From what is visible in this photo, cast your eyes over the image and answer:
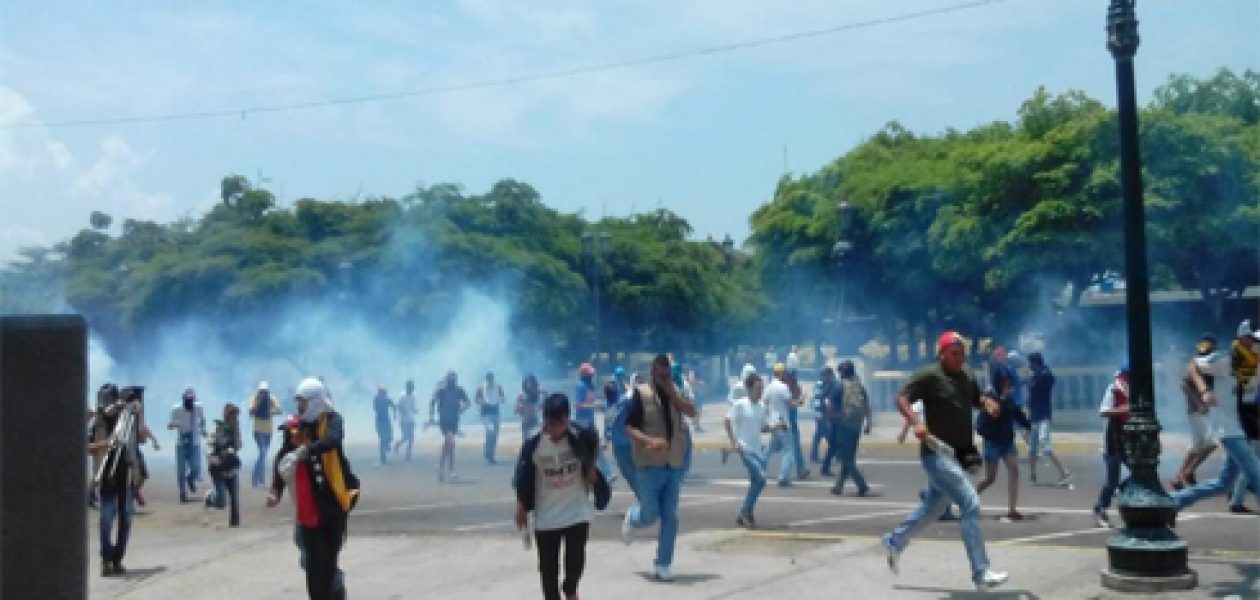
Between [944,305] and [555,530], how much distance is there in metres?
36.0

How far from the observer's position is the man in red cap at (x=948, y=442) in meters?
8.97

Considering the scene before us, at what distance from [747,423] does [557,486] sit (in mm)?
5635

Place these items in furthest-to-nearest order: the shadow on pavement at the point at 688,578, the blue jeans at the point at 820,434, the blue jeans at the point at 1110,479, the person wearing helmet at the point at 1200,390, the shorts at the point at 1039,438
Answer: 1. the blue jeans at the point at 820,434
2. the shorts at the point at 1039,438
3. the blue jeans at the point at 1110,479
4. the person wearing helmet at the point at 1200,390
5. the shadow on pavement at the point at 688,578

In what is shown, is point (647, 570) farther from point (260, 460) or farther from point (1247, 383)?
point (260, 460)

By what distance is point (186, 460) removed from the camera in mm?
20266

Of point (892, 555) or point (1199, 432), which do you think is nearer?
point (892, 555)

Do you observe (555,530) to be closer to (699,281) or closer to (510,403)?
(510,403)

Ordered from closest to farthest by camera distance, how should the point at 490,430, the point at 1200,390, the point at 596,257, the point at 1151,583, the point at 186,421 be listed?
the point at 1151,583, the point at 1200,390, the point at 186,421, the point at 490,430, the point at 596,257

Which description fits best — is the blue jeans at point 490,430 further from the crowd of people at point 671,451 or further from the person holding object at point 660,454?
the person holding object at point 660,454

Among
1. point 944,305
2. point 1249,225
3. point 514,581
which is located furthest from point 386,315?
point 514,581

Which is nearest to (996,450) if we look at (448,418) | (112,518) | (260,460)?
(112,518)

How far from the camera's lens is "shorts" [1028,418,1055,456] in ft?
56.5

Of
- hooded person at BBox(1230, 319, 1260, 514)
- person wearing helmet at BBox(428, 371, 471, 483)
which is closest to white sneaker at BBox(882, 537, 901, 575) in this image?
hooded person at BBox(1230, 319, 1260, 514)

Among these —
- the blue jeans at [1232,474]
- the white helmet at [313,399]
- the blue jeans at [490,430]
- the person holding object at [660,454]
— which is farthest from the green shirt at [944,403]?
the blue jeans at [490,430]
